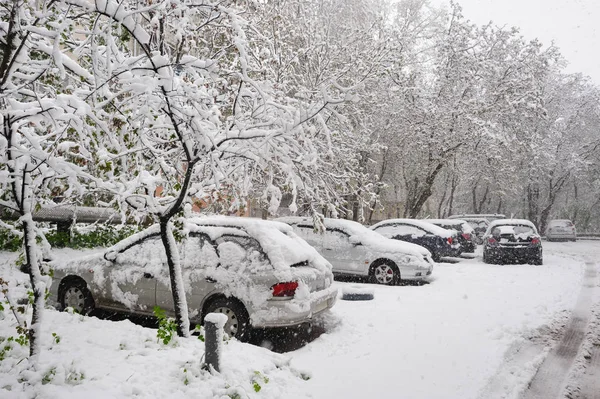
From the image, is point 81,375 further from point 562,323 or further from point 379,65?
point 379,65

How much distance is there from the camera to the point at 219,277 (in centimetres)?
601

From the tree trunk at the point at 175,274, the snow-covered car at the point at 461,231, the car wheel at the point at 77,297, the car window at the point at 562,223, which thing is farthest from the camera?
the car window at the point at 562,223

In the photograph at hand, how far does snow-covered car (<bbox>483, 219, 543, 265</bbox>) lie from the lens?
14.5 m

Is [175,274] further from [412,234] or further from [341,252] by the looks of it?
[412,234]

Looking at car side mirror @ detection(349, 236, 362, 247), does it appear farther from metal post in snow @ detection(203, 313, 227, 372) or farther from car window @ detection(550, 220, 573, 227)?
car window @ detection(550, 220, 573, 227)

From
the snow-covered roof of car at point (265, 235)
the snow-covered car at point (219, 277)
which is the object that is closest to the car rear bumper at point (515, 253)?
the snow-covered car at point (219, 277)

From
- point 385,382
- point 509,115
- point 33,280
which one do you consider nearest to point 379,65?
point 509,115

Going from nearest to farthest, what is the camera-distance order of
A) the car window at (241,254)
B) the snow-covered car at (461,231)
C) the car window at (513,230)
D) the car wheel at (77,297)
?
the car window at (241,254)
the car wheel at (77,297)
the car window at (513,230)
the snow-covered car at (461,231)

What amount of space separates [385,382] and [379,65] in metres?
12.5

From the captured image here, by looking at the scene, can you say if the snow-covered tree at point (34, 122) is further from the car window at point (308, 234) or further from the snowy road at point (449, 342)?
the car window at point (308, 234)

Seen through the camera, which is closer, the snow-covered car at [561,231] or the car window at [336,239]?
the car window at [336,239]

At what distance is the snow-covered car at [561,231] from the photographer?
30031 mm

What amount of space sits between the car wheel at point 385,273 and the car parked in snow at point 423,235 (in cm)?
376

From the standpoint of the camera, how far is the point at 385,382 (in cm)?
471
